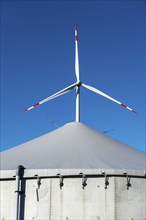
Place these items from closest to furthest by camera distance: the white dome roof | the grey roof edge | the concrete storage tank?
the concrete storage tank, the grey roof edge, the white dome roof

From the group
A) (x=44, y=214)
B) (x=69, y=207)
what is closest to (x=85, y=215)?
(x=69, y=207)

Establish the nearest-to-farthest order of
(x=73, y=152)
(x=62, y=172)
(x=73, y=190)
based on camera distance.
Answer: (x=73, y=190)
(x=62, y=172)
(x=73, y=152)


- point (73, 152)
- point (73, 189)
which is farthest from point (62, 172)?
point (73, 152)

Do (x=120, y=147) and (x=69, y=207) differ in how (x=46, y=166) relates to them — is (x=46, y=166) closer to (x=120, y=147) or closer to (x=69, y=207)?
(x=69, y=207)

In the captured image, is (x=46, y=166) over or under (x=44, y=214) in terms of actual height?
over

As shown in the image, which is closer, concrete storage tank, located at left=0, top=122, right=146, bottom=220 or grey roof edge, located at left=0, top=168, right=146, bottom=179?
concrete storage tank, located at left=0, top=122, right=146, bottom=220

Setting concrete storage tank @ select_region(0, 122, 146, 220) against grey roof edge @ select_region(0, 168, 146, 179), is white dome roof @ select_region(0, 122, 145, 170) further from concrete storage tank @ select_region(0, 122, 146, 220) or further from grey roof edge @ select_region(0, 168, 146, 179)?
grey roof edge @ select_region(0, 168, 146, 179)

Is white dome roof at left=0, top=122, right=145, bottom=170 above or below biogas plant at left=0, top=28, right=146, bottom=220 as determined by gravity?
above

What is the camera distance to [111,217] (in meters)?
18.5

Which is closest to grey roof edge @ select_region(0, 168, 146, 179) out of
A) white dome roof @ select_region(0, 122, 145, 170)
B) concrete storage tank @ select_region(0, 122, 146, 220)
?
concrete storage tank @ select_region(0, 122, 146, 220)

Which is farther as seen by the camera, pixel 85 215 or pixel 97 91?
pixel 97 91

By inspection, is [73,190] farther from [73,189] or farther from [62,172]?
[62,172]

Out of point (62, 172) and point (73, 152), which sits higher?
point (73, 152)

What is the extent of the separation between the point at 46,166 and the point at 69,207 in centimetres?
279
